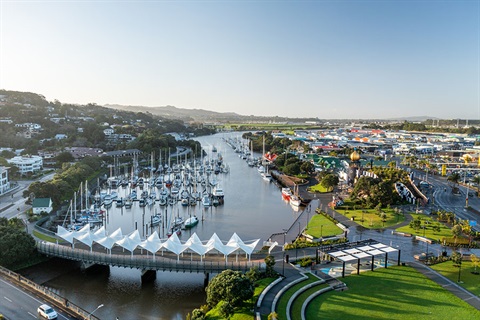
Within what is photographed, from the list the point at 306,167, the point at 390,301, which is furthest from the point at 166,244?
the point at 306,167

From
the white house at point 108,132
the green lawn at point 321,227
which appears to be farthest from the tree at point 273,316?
the white house at point 108,132

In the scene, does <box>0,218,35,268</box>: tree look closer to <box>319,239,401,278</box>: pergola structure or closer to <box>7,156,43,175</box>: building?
<box>319,239,401,278</box>: pergola structure

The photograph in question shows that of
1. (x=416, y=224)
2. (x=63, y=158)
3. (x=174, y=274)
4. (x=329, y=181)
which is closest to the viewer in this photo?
(x=174, y=274)

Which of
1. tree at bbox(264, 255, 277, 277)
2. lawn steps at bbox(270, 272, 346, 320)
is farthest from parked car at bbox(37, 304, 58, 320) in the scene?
tree at bbox(264, 255, 277, 277)

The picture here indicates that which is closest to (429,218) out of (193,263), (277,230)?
(277,230)

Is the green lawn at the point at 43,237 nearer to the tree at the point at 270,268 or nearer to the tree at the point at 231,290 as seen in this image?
the tree at the point at 231,290

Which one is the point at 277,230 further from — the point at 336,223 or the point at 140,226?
the point at 140,226

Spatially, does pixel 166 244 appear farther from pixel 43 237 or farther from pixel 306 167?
pixel 306 167
